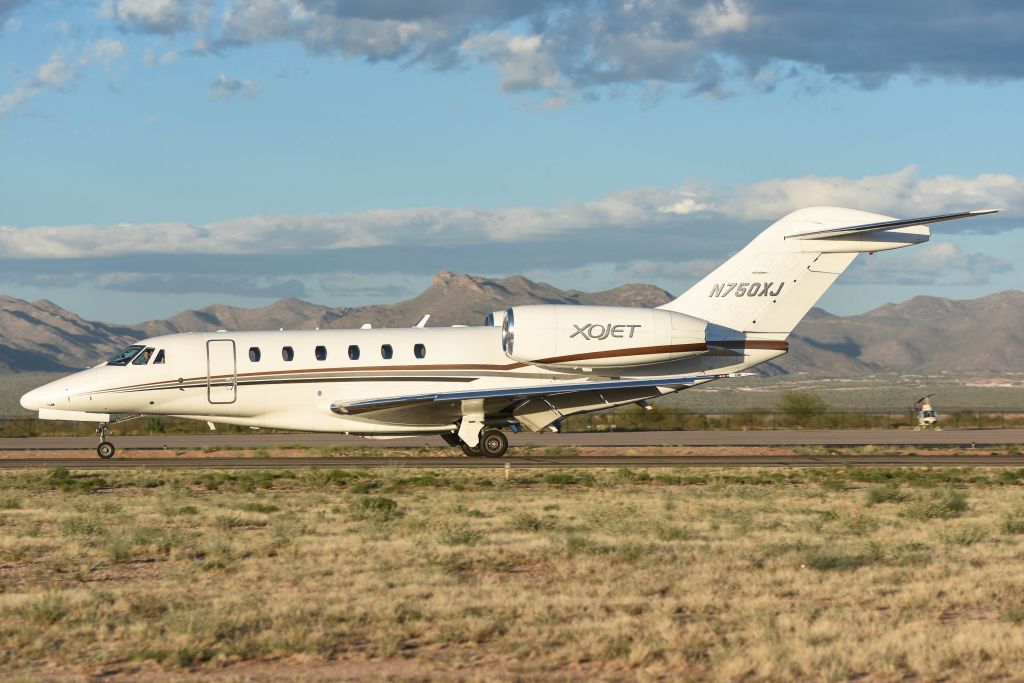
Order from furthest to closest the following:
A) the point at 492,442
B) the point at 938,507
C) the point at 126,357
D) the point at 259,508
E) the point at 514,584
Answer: the point at 126,357
the point at 492,442
the point at 259,508
the point at 938,507
the point at 514,584

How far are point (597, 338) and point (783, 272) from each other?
477cm

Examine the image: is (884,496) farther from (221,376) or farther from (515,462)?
(221,376)

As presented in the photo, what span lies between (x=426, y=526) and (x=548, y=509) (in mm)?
2683

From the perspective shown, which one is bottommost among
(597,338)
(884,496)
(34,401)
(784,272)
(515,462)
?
(884,496)

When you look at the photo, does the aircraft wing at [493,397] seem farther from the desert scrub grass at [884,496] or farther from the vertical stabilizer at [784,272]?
the desert scrub grass at [884,496]

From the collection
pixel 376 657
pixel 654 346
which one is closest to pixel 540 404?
pixel 654 346

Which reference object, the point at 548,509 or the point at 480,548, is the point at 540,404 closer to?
the point at 548,509

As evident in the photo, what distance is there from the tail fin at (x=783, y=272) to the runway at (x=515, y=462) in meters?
3.34

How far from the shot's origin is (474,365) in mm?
28797

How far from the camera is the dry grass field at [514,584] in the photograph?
9.20 metres

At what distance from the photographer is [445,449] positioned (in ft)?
107

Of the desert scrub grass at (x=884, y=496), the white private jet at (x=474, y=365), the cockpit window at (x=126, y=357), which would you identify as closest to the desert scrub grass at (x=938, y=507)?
the desert scrub grass at (x=884, y=496)

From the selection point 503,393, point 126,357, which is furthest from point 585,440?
point 126,357

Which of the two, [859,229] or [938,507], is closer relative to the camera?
[938,507]
